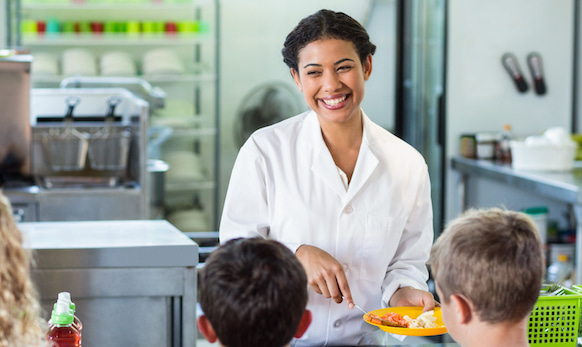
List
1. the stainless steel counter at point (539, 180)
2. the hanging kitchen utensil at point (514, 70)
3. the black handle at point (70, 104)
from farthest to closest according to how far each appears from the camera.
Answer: the hanging kitchen utensil at point (514, 70) < the black handle at point (70, 104) < the stainless steel counter at point (539, 180)

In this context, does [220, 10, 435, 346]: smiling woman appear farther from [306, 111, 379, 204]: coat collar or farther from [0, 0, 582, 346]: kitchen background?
[0, 0, 582, 346]: kitchen background

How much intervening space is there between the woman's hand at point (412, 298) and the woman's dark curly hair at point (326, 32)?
0.54 meters

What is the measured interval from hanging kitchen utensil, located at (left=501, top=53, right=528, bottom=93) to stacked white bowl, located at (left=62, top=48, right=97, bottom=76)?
298 cm

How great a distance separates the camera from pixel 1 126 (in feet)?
11.9

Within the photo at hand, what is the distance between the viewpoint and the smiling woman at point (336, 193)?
1636 mm

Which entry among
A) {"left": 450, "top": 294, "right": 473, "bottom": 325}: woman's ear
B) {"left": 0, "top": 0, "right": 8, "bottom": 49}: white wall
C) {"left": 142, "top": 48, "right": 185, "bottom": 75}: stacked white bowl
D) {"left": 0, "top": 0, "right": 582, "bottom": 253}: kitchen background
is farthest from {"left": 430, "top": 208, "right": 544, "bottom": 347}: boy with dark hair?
{"left": 0, "top": 0, "right": 8, "bottom": 49}: white wall

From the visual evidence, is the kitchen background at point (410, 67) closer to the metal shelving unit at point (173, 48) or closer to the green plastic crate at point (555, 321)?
the metal shelving unit at point (173, 48)

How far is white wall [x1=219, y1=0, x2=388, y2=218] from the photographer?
599 centimetres

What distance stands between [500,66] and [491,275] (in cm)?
358

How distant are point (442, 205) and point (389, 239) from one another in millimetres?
2892

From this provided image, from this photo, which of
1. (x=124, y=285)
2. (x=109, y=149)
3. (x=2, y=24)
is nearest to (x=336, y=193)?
(x=124, y=285)

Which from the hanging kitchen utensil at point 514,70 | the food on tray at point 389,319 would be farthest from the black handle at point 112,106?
the food on tray at point 389,319

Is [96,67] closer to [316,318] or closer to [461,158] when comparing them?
[461,158]

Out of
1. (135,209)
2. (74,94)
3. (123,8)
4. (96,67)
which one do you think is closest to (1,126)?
(74,94)
